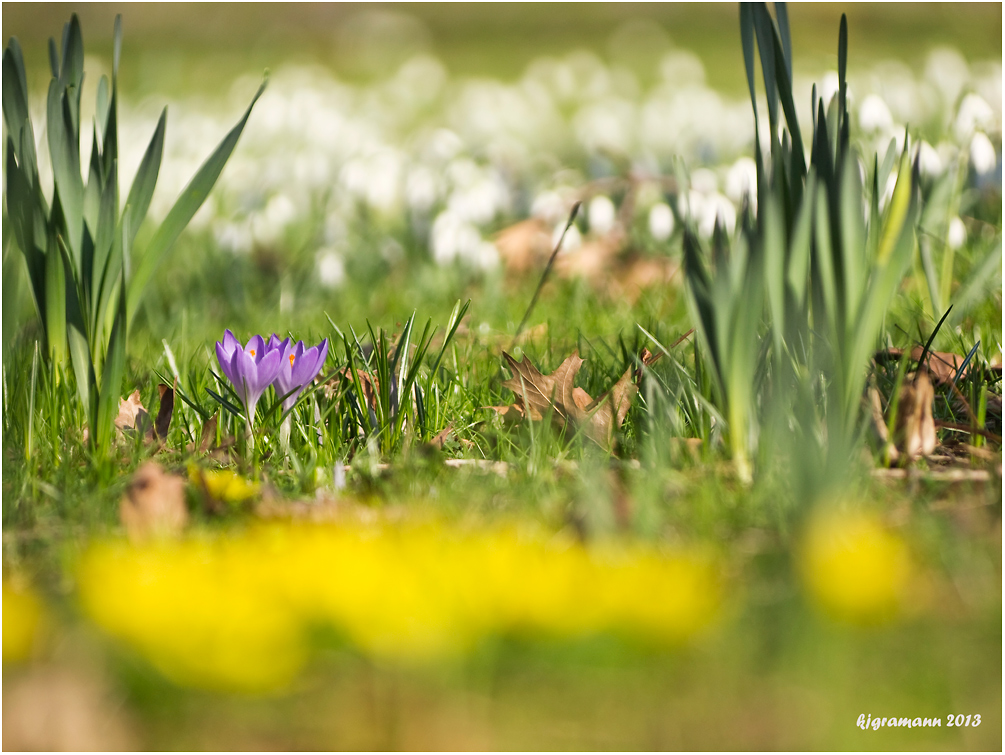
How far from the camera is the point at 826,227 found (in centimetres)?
157

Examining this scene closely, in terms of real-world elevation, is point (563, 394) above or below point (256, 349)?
below

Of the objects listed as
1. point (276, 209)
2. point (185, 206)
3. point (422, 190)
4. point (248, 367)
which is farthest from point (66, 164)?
point (422, 190)

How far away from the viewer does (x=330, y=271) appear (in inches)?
147

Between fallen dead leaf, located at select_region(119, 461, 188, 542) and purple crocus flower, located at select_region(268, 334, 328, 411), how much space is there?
0.35 metres

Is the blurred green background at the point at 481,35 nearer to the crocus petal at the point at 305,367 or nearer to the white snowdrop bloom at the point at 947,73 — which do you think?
the white snowdrop bloom at the point at 947,73

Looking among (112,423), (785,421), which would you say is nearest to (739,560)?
(785,421)

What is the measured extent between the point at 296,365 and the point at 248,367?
0.32 feet

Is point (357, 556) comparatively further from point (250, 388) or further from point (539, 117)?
point (539, 117)

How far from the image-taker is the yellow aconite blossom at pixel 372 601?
1.04 m

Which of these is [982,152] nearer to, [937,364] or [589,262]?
[937,364]

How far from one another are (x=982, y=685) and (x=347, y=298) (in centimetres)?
300

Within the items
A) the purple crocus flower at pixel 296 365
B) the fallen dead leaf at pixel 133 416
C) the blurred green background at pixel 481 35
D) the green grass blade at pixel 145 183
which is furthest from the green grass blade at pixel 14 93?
the blurred green background at pixel 481 35

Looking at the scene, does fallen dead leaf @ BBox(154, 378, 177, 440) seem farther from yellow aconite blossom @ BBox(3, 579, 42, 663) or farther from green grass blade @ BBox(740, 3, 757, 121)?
green grass blade @ BBox(740, 3, 757, 121)

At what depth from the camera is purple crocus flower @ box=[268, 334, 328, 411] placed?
5.90 feet
